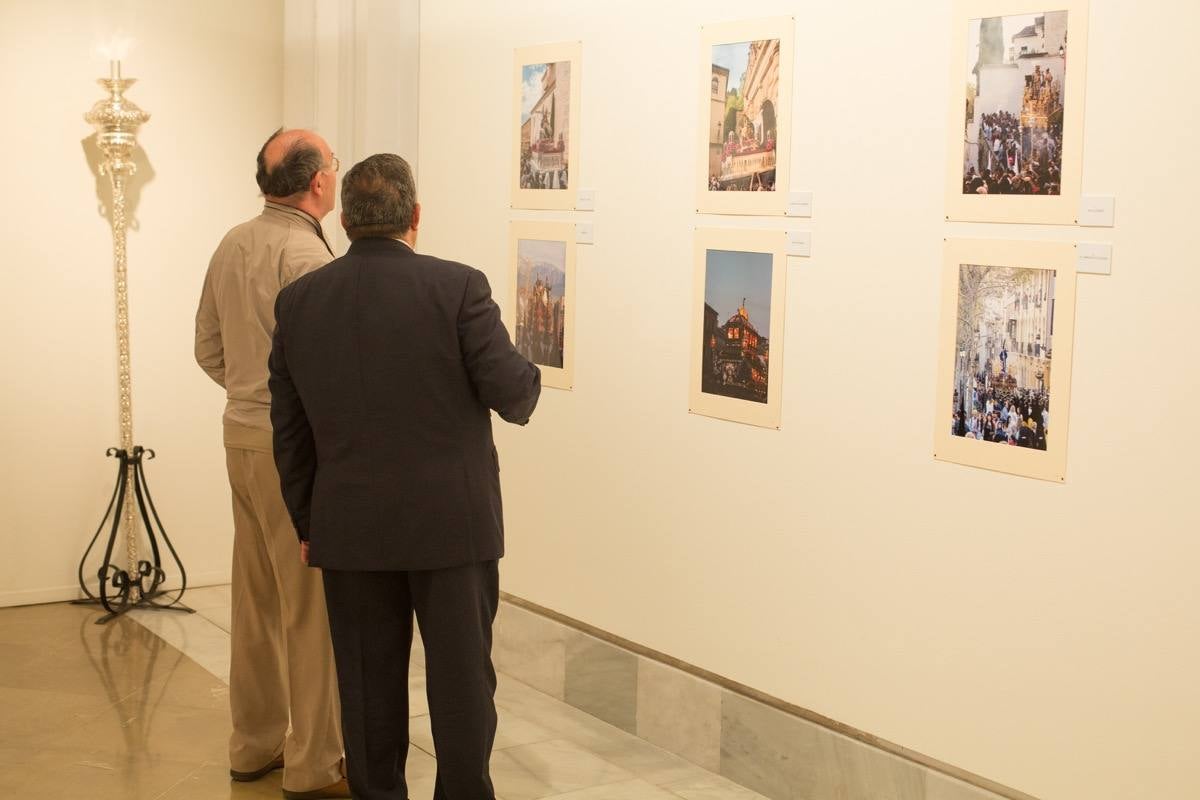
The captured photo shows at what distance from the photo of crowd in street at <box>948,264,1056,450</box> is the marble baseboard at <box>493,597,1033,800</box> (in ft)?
2.92

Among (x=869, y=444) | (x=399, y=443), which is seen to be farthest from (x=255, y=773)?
(x=869, y=444)

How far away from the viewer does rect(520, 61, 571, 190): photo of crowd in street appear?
15.5 feet

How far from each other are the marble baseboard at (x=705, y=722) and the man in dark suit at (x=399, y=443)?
1.02 m

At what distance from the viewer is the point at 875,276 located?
3633mm

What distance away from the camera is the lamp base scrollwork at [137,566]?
5.82 m

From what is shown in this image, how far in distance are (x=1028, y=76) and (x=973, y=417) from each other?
817mm

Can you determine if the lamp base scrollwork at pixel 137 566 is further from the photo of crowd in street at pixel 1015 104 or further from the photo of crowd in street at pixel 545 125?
the photo of crowd in street at pixel 1015 104

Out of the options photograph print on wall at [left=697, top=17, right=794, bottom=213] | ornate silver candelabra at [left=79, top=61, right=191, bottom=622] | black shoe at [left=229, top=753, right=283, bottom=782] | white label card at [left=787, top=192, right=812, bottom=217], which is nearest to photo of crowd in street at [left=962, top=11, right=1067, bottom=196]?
white label card at [left=787, top=192, right=812, bottom=217]

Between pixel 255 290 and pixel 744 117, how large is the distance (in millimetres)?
1473

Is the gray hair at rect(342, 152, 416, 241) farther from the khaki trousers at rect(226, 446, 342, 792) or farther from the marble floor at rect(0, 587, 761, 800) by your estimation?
the marble floor at rect(0, 587, 761, 800)

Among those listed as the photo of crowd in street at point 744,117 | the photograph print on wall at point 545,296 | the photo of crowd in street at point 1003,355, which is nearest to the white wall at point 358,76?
the photograph print on wall at point 545,296

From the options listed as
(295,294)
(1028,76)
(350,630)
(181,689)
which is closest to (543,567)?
(181,689)

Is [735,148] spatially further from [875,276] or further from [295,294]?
[295,294]

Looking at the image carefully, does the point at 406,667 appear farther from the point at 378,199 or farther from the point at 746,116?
the point at 746,116
